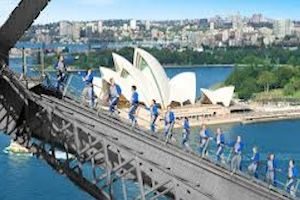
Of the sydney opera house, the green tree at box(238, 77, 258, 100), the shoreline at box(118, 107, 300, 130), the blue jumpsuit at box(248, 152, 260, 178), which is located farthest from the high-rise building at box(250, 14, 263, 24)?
the blue jumpsuit at box(248, 152, 260, 178)

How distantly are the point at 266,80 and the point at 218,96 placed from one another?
6.05 m

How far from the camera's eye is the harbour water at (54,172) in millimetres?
11109

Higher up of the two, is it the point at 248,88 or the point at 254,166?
the point at 254,166

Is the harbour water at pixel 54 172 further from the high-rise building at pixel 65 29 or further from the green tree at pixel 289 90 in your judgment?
the high-rise building at pixel 65 29

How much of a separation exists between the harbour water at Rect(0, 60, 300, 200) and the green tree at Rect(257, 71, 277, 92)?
7.27 meters

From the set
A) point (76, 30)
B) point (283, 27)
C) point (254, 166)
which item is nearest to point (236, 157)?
point (254, 166)

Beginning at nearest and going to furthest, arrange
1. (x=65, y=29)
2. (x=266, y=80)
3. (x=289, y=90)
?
(x=289, y=90) < (x=266, y=80) < (x=65, y=29)

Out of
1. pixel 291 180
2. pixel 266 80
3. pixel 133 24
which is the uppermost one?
pixel 133 24

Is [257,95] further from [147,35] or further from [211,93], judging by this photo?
[147,35]

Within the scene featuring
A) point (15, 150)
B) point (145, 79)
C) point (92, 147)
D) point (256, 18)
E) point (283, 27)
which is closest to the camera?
point (92, 147)

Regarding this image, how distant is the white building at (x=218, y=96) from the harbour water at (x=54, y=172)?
2200mm

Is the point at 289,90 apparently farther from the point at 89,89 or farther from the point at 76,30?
the point at 76,30

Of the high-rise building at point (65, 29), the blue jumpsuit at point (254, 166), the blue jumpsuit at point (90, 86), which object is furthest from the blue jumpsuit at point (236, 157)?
the high-rise building at point (65, 29)

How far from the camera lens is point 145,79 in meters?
22.8
